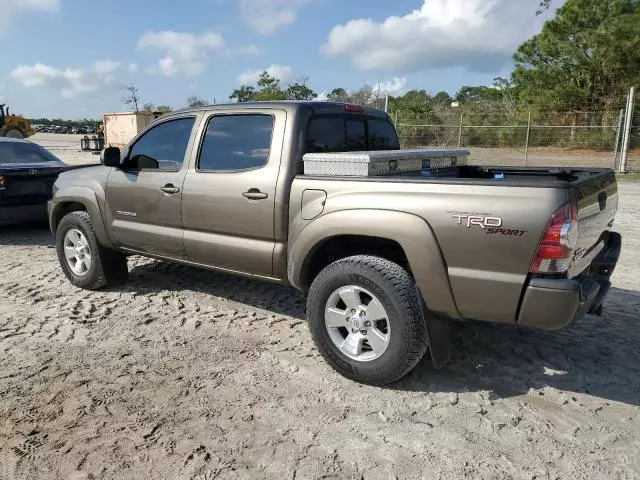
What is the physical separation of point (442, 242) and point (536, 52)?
34327mm

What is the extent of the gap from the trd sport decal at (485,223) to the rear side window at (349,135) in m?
1.38

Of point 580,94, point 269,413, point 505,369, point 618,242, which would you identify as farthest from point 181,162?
point 580,94

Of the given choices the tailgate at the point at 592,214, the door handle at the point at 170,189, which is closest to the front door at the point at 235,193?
the door handle at the point at 170,189

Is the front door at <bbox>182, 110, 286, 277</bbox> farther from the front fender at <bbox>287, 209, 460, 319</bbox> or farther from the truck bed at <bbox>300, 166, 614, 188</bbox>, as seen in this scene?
the front fender at <bbox>287, 209, 460, 319</bbox>

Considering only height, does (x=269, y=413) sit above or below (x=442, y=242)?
below

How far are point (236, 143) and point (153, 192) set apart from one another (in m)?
0.96

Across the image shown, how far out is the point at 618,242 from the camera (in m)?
3.94

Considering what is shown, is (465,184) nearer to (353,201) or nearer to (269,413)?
(353,201)

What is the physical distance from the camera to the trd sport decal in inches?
113

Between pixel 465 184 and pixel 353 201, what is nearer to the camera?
pixel 465 184

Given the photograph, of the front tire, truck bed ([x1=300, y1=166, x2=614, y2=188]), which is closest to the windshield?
truck bed ([x1=300, y1=166, x2=614, y2=188])

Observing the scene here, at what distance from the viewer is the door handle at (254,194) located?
388cm

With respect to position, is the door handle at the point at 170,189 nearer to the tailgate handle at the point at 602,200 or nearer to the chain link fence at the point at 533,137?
the tailgate handle at the point at 602,200

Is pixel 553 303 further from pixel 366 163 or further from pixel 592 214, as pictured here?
pixel 366 163
